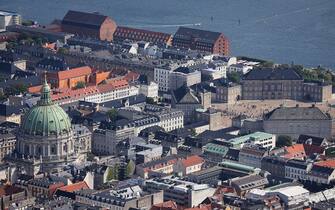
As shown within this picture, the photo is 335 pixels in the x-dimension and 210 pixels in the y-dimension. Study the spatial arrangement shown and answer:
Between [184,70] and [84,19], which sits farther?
[84,19]

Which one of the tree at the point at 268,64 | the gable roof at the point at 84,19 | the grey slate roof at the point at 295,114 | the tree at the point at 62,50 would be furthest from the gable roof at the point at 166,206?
the gable roof at the point at 84,19

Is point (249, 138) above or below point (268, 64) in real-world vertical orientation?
below

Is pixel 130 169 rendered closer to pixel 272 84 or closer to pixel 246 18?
pixel 272 84

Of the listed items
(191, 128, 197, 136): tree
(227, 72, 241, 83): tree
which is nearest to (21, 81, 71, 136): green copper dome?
(191, 128, 197, 136): tree

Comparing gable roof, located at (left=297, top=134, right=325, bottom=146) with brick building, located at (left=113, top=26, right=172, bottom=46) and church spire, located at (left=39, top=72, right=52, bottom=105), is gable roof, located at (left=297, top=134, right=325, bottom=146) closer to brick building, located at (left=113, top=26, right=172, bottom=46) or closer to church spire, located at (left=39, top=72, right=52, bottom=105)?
church spire, located at (left=39, top=72, right=52, bottom=105)

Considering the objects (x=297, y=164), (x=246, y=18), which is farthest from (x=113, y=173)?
(x=246, y=18)

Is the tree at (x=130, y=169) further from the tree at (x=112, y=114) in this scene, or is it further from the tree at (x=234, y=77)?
the tree at (x=234, y=77)

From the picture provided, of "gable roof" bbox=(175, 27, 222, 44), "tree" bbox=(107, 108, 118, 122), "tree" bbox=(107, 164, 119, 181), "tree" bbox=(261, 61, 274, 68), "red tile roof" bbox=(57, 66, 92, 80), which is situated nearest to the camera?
"tree" bbox=(107, 164, 119, 181)
